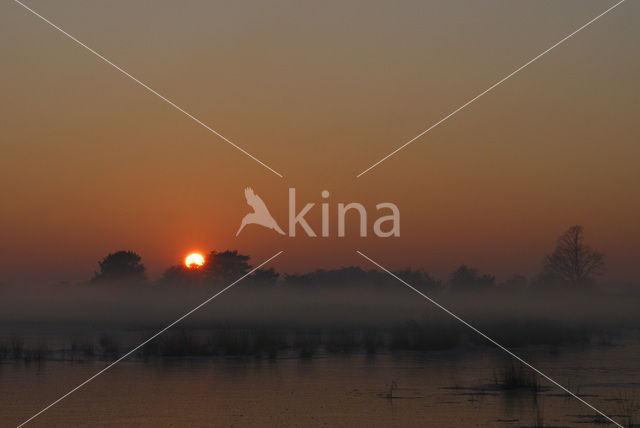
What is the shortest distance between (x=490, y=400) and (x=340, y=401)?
409 centimetres

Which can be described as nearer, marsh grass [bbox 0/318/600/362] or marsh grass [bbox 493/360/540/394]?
marsh grass [bbox 493/360/540/394]

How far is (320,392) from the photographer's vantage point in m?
26.5

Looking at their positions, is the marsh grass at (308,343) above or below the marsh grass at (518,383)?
above

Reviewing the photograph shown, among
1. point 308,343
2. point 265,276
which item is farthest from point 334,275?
point 308,343

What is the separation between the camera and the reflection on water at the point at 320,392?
22.1 metres

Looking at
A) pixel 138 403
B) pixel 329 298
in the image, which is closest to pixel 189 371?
pixel 138 403

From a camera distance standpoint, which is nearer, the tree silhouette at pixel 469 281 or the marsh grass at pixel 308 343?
the marsh grass at pixel 308 343

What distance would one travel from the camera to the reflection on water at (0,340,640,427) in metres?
22.1

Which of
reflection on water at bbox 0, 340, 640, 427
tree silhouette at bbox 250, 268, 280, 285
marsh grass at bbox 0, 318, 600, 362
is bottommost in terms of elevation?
reflection on water at bbox 0, 340, 640, 427

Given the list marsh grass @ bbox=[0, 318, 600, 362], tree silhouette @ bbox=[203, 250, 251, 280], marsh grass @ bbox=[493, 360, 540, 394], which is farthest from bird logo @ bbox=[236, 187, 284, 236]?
tree silhouette @ bbox=[203, 250, 251, 280]

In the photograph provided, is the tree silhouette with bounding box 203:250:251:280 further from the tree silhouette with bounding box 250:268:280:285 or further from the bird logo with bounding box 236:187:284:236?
the bird logo with bounding box 236:187:284:236

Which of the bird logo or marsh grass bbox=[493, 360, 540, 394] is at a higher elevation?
the bird logo

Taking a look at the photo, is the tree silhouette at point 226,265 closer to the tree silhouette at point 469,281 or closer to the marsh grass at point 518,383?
the tree silhouette at point 469,281

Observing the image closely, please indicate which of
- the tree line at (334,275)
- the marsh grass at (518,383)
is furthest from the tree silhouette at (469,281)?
the marsh grass at (518,383)
